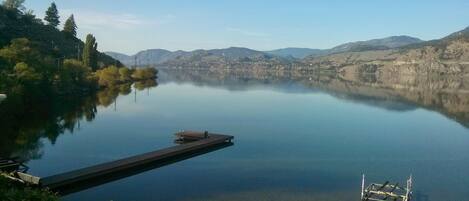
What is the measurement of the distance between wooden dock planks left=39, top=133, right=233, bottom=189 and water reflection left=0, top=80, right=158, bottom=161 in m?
9.82

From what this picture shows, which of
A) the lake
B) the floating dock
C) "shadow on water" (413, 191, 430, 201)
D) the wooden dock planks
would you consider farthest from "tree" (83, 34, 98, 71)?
"shadow on water" (413, 191, 430, 201)

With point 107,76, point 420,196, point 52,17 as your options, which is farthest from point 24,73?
point 52,17

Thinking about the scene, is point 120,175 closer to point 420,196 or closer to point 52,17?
point 420,196

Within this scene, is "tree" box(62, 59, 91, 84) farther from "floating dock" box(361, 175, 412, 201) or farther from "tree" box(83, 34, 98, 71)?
"floating dock" box(361, 175, 412, 201)

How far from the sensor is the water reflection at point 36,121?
1940 inches

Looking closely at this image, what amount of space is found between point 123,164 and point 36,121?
31.0 m

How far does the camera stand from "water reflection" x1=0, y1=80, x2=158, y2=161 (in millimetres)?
49284

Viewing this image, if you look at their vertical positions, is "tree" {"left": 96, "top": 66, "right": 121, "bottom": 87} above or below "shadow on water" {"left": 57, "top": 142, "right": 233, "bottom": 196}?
above

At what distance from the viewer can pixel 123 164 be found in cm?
4181

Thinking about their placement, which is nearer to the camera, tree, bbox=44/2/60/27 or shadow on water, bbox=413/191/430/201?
shadow on water, bbox=413/191/430/201

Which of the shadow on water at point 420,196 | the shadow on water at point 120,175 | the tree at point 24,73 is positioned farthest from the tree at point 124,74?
the shadow on water at point 420,196

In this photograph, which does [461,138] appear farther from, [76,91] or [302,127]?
[76,91]

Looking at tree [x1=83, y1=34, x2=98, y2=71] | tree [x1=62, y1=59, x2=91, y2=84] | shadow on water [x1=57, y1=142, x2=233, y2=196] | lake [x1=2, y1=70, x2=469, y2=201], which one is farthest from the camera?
tree [x1=83, y1=34, x2=98, y2=71]

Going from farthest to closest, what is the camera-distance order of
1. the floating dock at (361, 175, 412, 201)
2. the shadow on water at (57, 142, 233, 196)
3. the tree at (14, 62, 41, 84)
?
the tree at (14, 62, 41, 84) → the shadow on water at (57, 142, 233, 196) → the floating dock at (361, 175, 412, 201)
